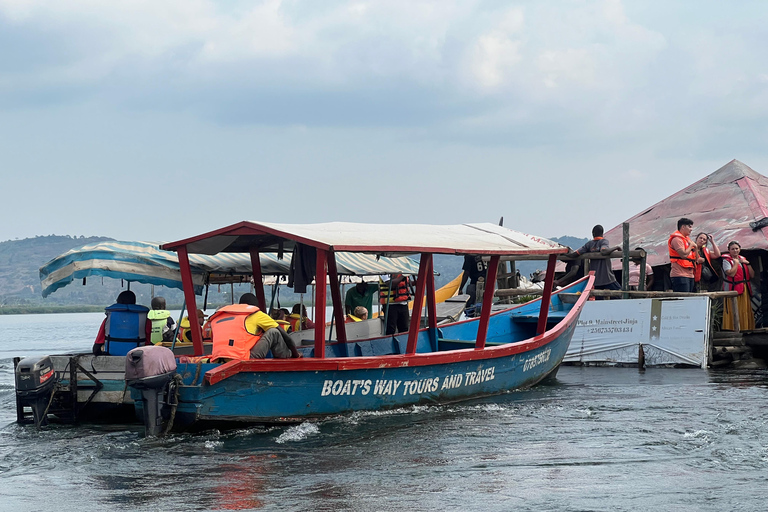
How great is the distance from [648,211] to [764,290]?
522 cm

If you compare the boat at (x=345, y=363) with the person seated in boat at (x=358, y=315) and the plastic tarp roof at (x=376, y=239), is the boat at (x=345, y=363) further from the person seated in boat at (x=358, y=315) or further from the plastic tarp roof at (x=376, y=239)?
the person seated in boat at (x=358, y=315)

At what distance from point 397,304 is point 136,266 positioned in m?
5.12

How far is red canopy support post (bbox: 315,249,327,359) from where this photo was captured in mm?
8766

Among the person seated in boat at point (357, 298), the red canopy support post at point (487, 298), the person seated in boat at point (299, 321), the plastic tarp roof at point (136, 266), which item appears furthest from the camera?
the person seated in boat at point (357, 298)

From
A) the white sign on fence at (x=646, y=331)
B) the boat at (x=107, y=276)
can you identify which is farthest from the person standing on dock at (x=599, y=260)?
the boat at (x=107, y=276)

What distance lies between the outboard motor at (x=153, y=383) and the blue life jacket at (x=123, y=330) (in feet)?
6.12

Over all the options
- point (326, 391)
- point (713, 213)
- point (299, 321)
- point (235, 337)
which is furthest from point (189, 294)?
point (713, 213)

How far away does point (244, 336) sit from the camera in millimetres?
9102

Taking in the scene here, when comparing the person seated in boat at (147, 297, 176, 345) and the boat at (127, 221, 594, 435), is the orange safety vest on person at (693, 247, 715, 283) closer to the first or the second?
the boat at (127, 221, 594, 435)

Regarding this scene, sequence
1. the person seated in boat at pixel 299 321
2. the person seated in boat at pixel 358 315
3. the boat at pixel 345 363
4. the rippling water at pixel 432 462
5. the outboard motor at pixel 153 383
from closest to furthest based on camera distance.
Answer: the rippling water at pixel 432 462 → the outboard motor at pixel 153 383 → the boat at pixel 345 363 → the person seated in boat at pixel 299 321 → the person seated in boat at pixel 358 315

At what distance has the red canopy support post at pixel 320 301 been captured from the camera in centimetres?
877

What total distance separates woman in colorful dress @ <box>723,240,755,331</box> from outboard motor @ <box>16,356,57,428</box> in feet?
38.3

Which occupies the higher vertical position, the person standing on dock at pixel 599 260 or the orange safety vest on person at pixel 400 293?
the person standing on dock at pixel 599 260

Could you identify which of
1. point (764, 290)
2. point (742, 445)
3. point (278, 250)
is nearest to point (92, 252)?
point (278, 250)
